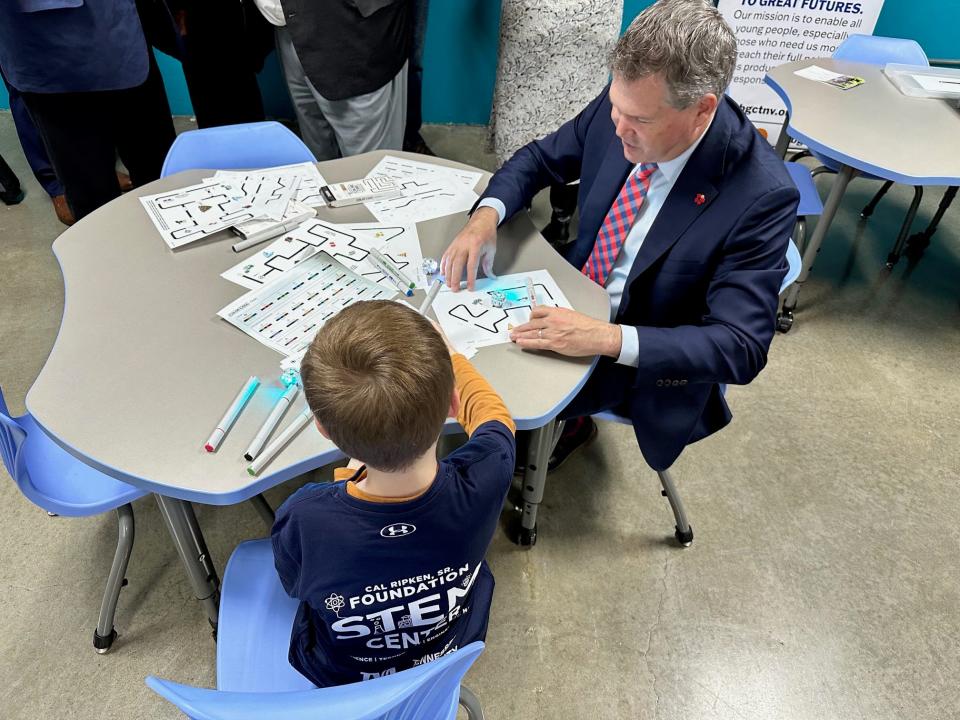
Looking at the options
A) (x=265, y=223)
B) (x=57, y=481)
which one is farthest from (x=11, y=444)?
(x=265, y=223)

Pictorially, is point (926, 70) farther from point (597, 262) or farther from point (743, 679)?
point (743, 679)

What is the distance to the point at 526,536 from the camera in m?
1.95

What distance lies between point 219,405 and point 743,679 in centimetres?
148

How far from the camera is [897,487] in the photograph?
2.22 m

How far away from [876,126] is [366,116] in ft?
6.38

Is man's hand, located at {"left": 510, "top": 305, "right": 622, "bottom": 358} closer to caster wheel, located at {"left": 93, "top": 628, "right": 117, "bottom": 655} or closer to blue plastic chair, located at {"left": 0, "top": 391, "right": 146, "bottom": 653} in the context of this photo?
blue plastic chair, located at {"left": 0, "top": 391, "right": 146, "bottom": 653}

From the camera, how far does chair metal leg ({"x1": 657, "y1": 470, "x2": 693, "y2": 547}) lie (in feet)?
6.21

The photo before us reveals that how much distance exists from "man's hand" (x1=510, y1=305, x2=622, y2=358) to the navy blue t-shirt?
→ 0.28m

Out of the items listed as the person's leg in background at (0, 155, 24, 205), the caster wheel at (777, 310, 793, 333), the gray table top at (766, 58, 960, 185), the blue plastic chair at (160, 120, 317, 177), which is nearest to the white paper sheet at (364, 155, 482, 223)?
the blue plastic chair at (160, 120, 317, 177)

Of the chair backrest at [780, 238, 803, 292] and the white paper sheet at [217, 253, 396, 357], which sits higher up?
the chair backrest at [780, 238, 803, 292]

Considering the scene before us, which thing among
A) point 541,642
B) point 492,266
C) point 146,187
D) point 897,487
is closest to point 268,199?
point 146,187

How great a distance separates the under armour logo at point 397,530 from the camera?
3.01 feet

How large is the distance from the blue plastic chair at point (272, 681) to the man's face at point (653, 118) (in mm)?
1011

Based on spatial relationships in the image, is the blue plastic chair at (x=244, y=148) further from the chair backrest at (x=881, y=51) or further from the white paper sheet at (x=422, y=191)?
the chair backrest at (x=881, y=51)
